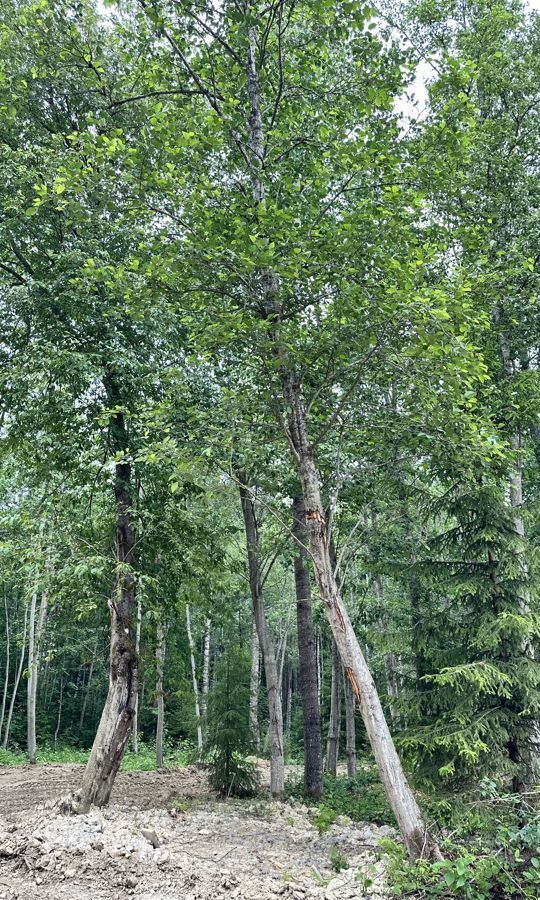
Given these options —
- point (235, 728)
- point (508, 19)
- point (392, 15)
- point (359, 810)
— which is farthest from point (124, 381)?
point (392, 15)

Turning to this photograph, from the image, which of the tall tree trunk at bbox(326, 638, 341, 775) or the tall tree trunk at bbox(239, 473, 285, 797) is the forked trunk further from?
the tall tree trunk at bbox(326, 638, 341, 775)

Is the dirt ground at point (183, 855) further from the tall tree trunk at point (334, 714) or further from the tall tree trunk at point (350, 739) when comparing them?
the tall tree trunk at point (350, 739)

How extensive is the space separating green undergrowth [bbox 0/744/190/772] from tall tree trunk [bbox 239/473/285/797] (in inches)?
302

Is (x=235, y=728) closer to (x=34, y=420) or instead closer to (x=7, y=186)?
(x=34, y=420)

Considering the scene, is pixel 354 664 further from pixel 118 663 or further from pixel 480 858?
pixel 118 663

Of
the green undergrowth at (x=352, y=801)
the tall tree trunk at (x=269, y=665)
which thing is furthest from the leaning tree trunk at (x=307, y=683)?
the tall tree trunk at (x=269, y=665)

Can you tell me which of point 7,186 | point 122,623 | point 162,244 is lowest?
point 122,623

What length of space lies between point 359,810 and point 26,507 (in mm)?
6550

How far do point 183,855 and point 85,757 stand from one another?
16833mm

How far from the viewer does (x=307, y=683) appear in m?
9.70

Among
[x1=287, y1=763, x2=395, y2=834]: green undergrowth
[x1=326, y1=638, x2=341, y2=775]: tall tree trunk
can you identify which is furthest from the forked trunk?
[x1=326, y1=638, x2=341, y2=775]: tall tree trunk

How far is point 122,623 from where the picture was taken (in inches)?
309

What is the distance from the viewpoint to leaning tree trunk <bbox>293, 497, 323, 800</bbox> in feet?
31.0

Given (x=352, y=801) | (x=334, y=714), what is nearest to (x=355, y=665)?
(x=352, y=801)
